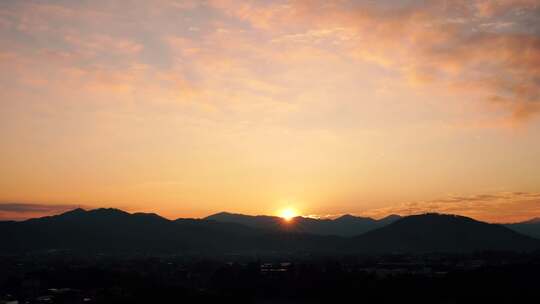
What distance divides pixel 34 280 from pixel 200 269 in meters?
29.5

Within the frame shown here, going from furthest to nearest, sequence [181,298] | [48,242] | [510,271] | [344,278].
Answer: [48,242]
[510,271]
[344,278]
[181,298]

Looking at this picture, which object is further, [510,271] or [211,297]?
[510,271]

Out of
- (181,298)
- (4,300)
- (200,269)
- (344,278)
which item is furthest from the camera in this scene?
(200,269)

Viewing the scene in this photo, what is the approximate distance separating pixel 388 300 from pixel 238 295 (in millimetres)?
18547

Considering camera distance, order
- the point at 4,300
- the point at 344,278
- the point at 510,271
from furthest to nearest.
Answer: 1. the point at 510,271
2. the point at 344,278
3. the point at 4,300

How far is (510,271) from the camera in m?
84.4

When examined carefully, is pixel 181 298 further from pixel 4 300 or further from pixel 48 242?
pixel 48 242

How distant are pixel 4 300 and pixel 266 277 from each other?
35.7m

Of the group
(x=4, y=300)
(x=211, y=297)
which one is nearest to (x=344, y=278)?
(x=211, y=297)

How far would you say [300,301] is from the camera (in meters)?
73.8

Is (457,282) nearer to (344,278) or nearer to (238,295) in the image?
(344,278)

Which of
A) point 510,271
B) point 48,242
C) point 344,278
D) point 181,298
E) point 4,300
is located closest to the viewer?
point 181,298

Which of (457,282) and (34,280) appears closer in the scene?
(457,282)

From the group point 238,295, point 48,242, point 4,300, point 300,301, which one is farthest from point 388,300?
point 48,242
